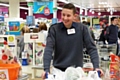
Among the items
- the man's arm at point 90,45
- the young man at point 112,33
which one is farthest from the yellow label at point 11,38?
the young man at point 112,33

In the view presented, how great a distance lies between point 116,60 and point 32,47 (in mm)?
3182

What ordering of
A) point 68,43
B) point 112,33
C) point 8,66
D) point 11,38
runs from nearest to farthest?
point 8,66 → point 68,43 → point 11,38 → point 112,33

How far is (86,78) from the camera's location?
8.13 feet

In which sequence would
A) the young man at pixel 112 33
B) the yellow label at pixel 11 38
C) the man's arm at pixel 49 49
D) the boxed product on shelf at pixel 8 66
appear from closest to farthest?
the boxed product on shelf at pixel 8 66, the man's arm at pixel 49 49, the yellow label at pixel 11 38, the young man at pixel 112 33

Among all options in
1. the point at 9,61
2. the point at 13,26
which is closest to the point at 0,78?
the point at 9,61

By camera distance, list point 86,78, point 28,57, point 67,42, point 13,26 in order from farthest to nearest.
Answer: point 13,26, point 28,57, point 67,42, point 86,78

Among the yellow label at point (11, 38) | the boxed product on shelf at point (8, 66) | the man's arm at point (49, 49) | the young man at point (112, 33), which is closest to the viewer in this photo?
the boxed product on shelf at point (8, 66)

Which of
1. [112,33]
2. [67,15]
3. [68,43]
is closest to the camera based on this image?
[67,15]

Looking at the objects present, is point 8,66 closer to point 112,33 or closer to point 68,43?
point 68,43

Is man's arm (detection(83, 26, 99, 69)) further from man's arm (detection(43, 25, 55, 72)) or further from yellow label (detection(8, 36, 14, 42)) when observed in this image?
yellow label (detection(8, 36, 14, 42))

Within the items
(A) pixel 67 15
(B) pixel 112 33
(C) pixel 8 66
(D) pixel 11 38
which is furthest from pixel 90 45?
(B) pixel 112 33

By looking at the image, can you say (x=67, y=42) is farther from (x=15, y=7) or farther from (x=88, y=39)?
(x=15, y=7)

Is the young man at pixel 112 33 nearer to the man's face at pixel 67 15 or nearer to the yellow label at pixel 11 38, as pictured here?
the yellow label at pixel 11 38

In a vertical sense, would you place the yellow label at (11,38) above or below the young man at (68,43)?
below
